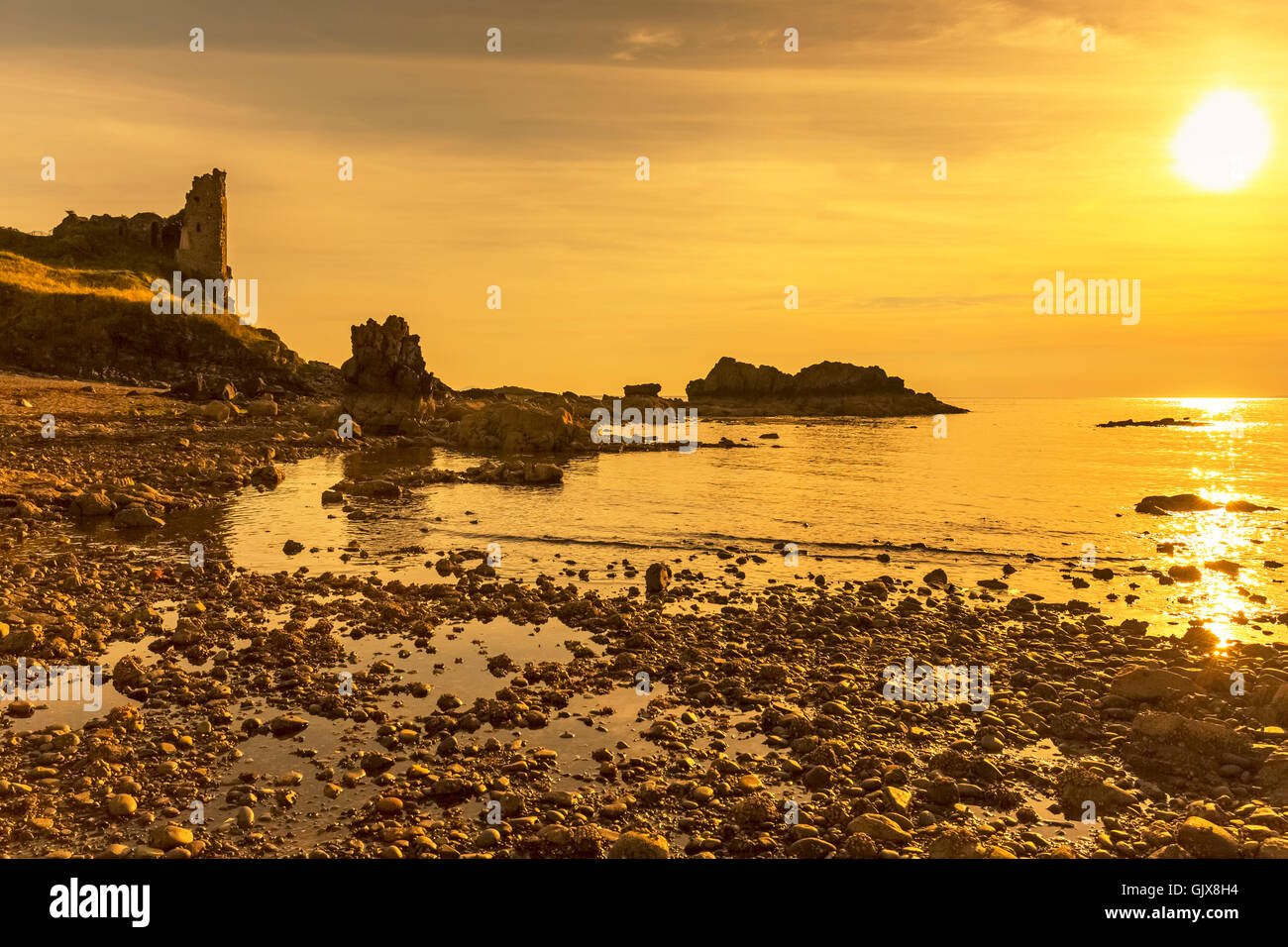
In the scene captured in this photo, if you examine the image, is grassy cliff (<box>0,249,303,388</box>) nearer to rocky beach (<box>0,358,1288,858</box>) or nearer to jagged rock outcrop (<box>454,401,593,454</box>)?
jagged rock outcrop (<box>454,401,593,454</box>)

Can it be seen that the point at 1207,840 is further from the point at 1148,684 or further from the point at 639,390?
the point at 639,390

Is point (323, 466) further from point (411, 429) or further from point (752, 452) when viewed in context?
point (752, 452)

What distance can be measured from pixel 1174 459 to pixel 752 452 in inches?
1518

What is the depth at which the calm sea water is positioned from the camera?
74.0 feet

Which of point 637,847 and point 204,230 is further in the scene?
point 204,230

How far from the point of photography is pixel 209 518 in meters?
27.5

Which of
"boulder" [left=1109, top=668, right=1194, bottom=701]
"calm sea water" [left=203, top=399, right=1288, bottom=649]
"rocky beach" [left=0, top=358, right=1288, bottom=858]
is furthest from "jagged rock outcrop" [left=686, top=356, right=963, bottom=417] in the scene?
"boulder" [left=1109, top=668, right=1194, bottom=701]

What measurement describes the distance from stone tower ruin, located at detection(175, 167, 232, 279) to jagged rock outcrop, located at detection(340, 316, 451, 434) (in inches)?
2135

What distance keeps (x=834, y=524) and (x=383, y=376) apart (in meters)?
52.2

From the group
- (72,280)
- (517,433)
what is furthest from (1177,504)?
(72,280)

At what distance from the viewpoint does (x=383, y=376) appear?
72500 mm

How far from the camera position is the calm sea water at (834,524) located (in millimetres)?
22562

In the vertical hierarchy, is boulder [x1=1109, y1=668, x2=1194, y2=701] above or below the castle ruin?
below
